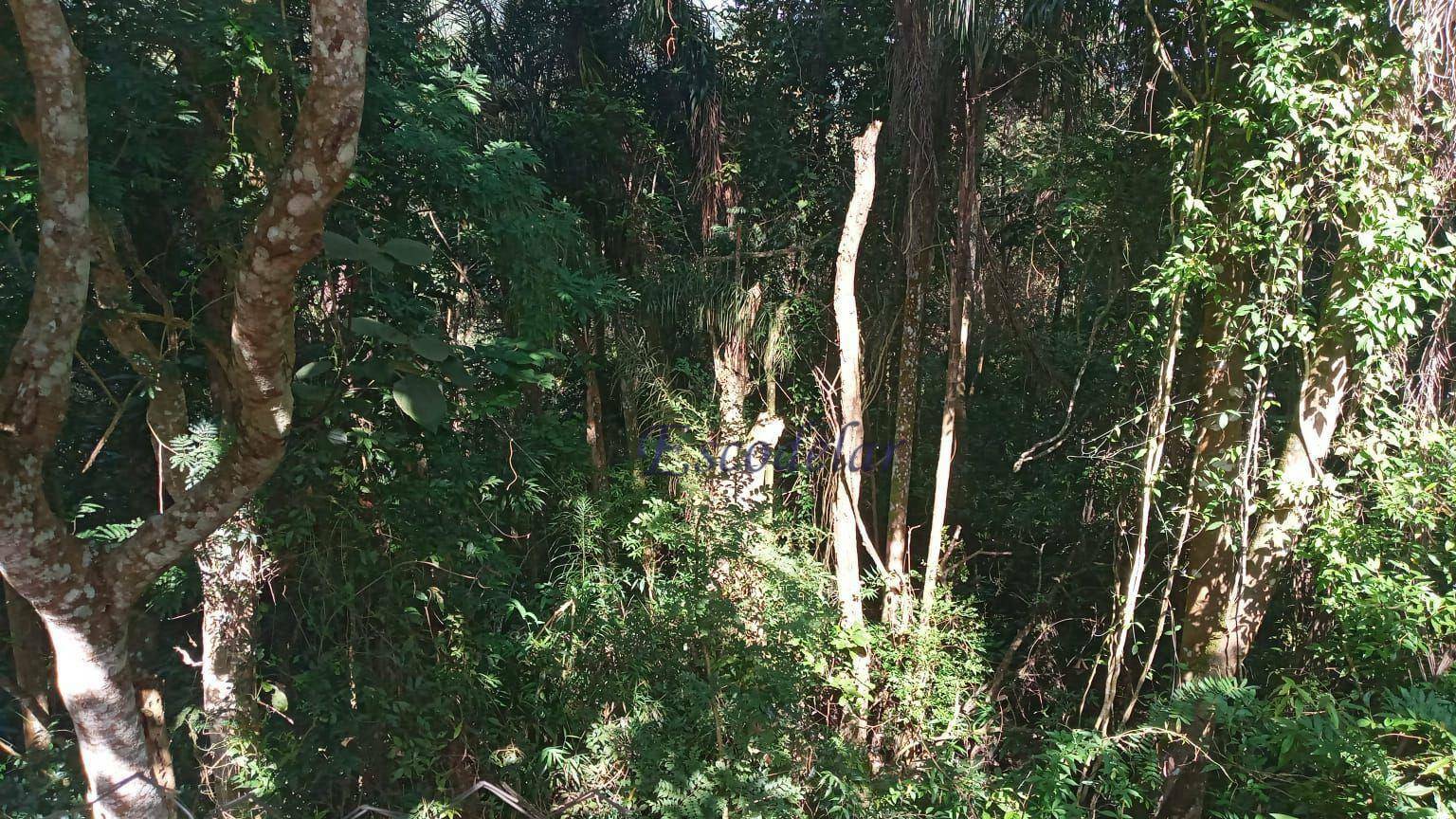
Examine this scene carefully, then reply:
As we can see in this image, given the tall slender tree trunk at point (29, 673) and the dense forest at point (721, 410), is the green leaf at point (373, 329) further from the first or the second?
the tall slender tree trunk at point (29, 673)

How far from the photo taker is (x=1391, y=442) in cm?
321

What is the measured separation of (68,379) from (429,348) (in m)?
0.92

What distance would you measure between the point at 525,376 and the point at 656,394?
0.95m

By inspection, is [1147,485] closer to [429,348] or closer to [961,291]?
[961,291]

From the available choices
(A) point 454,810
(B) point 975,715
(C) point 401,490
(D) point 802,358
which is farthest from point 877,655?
(C) point 401,490

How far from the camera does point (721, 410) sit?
4434 mm

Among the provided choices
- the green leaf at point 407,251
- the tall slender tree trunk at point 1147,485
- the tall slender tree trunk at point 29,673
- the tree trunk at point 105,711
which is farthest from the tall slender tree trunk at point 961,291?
the tall slender tree trunk at point 29,673

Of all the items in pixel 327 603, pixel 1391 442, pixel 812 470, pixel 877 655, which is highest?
pixel 1391 442

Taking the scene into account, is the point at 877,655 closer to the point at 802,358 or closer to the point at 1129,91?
the point at 802,358

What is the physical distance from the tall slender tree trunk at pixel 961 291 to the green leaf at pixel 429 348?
2.48 metres

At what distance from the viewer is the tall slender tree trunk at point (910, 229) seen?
4113 millimetres

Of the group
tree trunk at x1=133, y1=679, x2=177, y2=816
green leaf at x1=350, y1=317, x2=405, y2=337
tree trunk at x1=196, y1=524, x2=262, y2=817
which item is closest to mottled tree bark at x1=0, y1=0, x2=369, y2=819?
green leaf at x1=350, y1=317, x2=405, y2=337

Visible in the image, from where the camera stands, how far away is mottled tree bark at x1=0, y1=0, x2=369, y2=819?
7.03 feet

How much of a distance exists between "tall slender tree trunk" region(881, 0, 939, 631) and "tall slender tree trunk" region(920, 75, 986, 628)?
15cm
